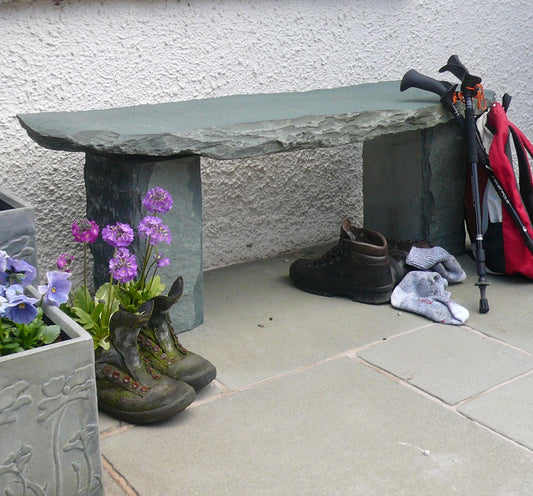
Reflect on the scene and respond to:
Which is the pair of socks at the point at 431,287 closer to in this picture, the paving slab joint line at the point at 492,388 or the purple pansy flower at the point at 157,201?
the paving slab joint line at the point at 492,388

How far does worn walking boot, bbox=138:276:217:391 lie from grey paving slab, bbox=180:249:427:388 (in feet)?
0.41

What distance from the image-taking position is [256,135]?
2336mm

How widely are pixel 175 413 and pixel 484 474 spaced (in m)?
0.79

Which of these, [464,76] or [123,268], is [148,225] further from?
[464,76]

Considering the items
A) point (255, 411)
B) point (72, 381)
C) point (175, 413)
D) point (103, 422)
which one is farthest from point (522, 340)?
point (72, 381)

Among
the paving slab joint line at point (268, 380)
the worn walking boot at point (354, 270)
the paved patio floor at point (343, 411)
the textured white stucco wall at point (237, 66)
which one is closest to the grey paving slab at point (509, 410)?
the paved patio floor at point (343, 411)

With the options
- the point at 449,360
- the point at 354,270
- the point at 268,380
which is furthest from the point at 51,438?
the point at 354,270

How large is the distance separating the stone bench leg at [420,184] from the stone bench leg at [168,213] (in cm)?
Answer: 109

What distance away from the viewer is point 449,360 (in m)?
2.34

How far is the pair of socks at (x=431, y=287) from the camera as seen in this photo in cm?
265

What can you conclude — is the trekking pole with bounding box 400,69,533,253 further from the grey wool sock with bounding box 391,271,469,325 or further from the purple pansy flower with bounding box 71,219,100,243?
the purple pansy flower with bounding box 71,219,100,243

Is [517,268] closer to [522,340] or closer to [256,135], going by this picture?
[522,340]

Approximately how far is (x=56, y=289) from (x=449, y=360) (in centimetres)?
125

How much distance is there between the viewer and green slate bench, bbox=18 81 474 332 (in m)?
2.24
